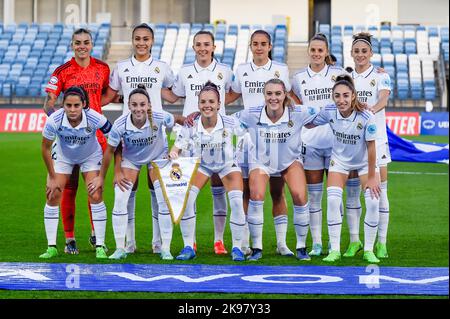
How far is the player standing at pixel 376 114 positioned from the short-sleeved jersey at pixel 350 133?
0.26 metres

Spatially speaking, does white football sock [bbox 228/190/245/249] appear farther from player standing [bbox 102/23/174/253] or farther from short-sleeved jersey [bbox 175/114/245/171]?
player standing [bbox 102/23/174/253]

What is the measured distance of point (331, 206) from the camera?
823 cm

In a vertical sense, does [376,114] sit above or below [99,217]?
above

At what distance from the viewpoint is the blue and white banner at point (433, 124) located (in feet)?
83.7

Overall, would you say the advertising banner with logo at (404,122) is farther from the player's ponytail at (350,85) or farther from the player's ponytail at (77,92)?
the player's ponytail at (77,92)

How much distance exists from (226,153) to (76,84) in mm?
1425

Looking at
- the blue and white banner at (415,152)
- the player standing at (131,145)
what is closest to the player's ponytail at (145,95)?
the player standing at (131,145)

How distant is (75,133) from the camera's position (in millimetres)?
8297

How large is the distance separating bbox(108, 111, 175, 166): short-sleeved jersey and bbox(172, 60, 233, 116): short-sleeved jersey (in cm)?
39

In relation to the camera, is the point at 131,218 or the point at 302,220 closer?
the point at 302,220

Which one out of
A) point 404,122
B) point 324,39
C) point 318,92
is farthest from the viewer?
point 404,122

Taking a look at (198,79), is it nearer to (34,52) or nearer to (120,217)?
(120,217)

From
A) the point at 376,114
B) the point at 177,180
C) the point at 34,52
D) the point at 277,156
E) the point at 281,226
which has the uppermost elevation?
the point at 34,52

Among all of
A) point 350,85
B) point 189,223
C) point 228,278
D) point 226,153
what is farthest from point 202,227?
point 228,278
